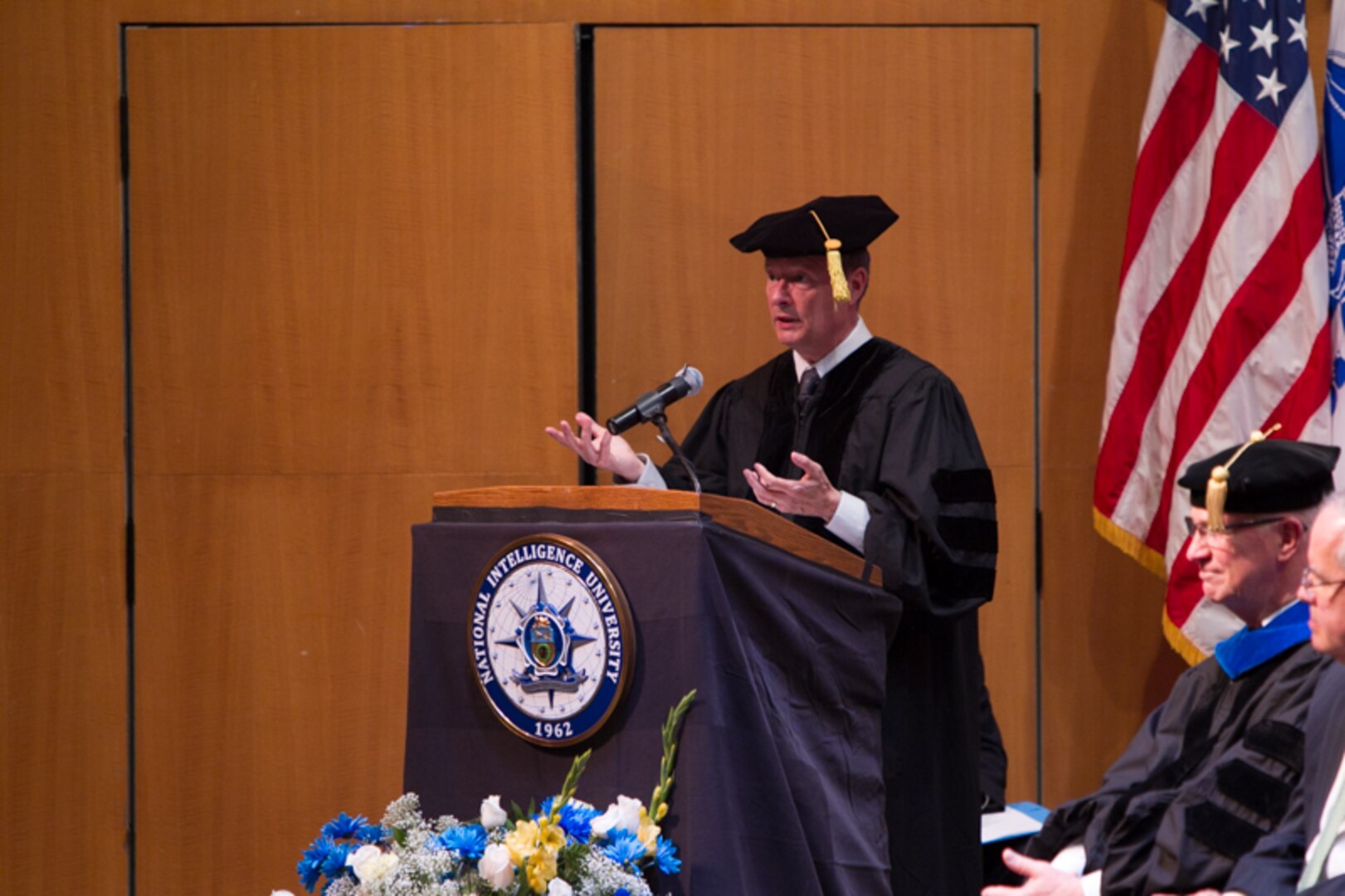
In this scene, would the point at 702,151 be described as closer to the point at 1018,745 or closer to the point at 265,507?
the point at 265,507

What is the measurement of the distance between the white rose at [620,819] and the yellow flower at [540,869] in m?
0.09

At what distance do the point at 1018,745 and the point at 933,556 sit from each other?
1.75 m

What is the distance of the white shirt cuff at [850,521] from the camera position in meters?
3.08

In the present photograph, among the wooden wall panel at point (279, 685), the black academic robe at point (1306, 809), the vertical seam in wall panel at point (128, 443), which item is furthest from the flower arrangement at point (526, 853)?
the vertical seam in wall panel at point (128, 443)

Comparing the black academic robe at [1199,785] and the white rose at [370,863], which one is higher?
the black academic robe at [1199,785]

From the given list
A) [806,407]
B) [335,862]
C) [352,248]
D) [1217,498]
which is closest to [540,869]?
[335,862]

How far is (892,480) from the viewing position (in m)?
3.27

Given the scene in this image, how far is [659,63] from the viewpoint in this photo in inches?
184

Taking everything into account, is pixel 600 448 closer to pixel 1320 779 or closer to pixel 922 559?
pixel 922 559

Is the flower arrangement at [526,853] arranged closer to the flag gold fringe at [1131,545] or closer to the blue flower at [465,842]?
the blue flower at [465,842]

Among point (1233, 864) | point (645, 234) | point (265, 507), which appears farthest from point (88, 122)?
point (1233, 864)

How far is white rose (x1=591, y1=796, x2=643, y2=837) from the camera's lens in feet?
8.07

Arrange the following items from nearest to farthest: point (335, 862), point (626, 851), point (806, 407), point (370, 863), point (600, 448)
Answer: point (626, 851) < point (370, 863) < point (335, 862) < point (600, 448) < point (806, 407)

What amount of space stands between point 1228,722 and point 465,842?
1270 millimetres
